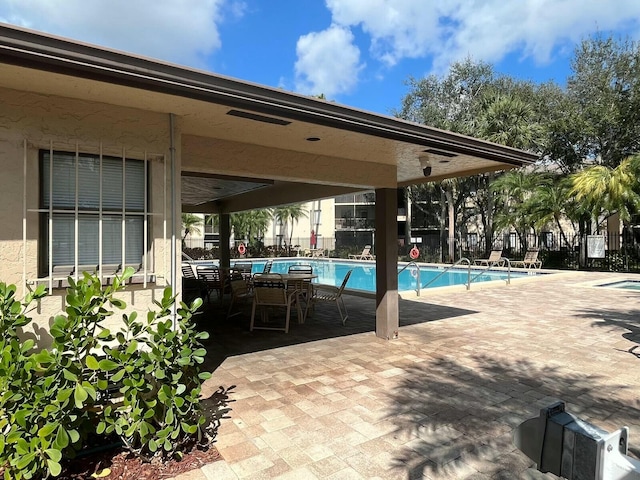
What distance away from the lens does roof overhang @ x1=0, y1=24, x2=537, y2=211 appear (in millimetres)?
2633

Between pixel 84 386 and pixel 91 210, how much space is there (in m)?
1.57

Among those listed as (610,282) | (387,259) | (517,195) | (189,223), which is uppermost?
(517,195)

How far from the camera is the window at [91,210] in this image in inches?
130

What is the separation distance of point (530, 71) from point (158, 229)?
1229 inches

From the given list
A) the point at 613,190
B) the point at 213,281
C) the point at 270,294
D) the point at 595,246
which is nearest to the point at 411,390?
the point at 270,294

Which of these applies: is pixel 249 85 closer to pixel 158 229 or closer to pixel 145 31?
pixel 158 229

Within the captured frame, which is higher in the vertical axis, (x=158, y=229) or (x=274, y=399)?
(x=158, y=229)

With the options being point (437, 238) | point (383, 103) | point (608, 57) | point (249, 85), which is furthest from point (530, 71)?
point (249, 85)

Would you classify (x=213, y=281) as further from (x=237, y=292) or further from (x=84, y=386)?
(x=84, y=386)

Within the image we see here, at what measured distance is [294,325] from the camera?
7.86 m

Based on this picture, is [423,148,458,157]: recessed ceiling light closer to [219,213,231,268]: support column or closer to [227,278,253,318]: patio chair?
[227,278,253,318]: patio chair

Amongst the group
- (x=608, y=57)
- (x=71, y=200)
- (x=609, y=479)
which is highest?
(x=608, y=57)

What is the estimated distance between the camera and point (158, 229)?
3.75 metres

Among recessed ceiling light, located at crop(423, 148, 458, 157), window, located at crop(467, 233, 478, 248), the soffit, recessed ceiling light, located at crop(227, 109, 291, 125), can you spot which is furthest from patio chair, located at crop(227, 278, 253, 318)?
window, located at crop(467, 233, 478, 248)
